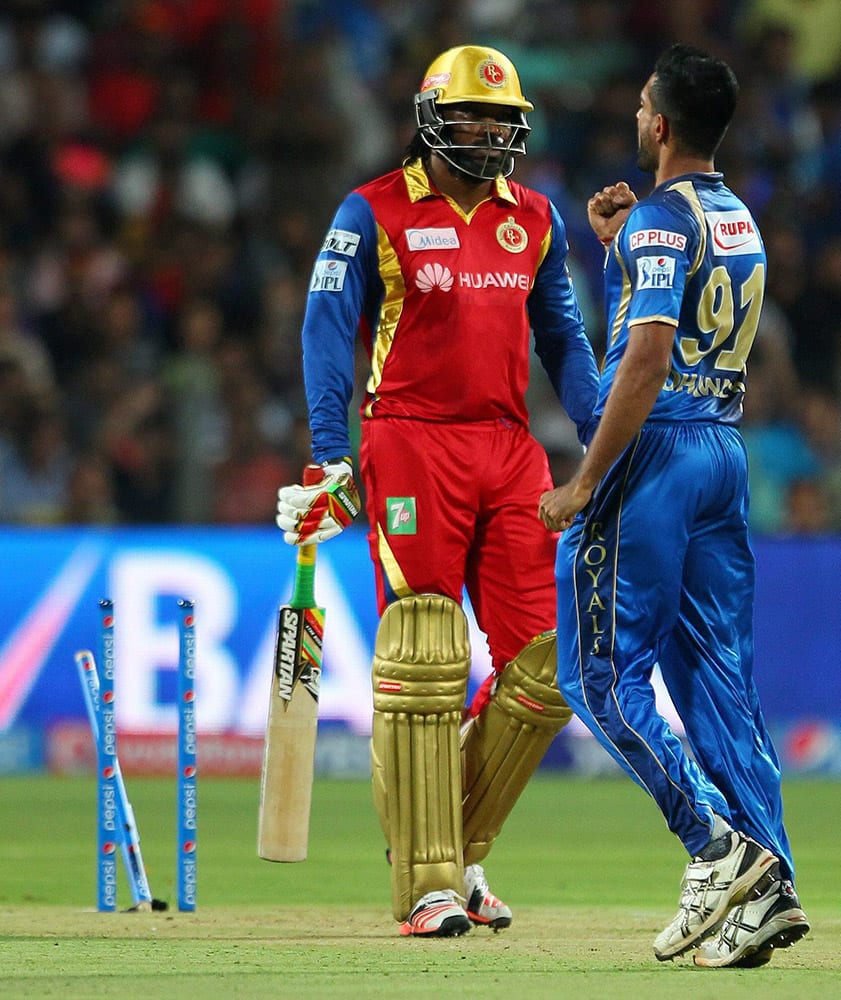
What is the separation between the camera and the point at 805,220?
42.8 ft

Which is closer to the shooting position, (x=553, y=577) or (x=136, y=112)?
(x=553, y=577)

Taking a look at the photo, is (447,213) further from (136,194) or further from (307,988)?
(136,194)

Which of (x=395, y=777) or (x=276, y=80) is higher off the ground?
(x=276, y=80)

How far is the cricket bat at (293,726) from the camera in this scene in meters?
5.40

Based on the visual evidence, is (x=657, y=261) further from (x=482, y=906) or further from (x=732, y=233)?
(x=482, y=906)

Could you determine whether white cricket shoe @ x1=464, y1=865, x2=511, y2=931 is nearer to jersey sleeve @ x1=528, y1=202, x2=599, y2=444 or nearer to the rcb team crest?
jersey sleeve @ x1=528, y1=202, x2=599, y2=444

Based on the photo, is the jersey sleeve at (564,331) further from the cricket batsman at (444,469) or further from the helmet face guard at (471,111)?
the helmet face guard at (471,111)

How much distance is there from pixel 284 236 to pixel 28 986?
8.94 meters

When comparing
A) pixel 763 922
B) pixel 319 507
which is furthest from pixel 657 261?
pixel 763 922

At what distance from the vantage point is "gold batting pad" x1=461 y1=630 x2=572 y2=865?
5.41m

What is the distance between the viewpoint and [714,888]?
445 centimetres

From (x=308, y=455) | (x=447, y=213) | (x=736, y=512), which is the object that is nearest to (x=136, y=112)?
(x=308, y=455)

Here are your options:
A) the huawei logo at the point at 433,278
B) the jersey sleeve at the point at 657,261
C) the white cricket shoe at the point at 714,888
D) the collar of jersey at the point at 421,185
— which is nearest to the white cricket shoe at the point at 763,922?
the white cricket shoe at the point at 714,888

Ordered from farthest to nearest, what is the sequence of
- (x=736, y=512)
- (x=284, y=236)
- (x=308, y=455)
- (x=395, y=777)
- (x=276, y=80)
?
(x=276, y=80)
(x=284, y=236)
(x=308, y=455)
(x=395, y=777)
(x=736, y=512)
